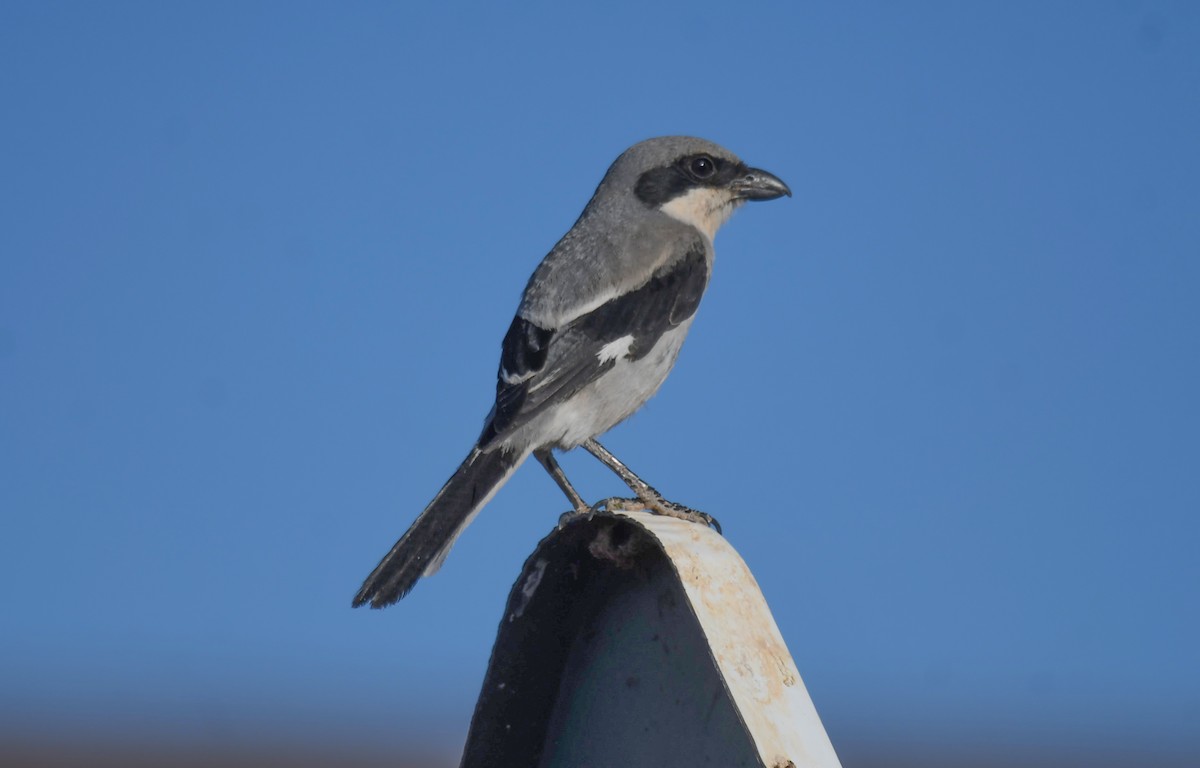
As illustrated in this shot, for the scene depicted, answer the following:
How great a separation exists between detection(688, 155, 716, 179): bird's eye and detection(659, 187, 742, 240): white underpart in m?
0.05

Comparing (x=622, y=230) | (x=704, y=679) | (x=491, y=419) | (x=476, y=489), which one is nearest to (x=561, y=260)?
(x=622, y=230)

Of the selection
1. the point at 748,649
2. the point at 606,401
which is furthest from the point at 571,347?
the point at 748,649

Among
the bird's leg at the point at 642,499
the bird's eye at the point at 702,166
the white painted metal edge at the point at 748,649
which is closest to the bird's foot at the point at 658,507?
the bird's leg at the point at 642,499

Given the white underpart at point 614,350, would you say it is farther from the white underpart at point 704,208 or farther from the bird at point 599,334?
the white underpart at point 704,208

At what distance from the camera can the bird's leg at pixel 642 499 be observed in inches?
131

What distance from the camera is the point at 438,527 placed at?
3.22 m

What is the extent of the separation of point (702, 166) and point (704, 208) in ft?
0.55

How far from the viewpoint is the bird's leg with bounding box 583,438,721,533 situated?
334 cm

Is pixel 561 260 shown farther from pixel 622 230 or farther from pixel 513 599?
pixel 513 599

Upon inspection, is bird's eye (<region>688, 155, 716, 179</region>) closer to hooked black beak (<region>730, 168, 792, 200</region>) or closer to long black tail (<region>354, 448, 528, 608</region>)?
hooked black beak (<region>730, 168, 792, 200</region>)

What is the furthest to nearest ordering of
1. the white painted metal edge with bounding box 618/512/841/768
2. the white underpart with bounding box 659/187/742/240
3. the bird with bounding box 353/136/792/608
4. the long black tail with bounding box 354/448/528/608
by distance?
the white underpart with bounding box 659/187/742/240 < the bird with bounding box 353/136/792/608 < the long black tail with bounding box 354/448/528/608 < the white painted metal edge with bounding box 618/512/841/768

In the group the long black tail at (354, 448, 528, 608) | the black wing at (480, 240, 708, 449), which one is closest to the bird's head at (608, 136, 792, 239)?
the black wing at (480, 240, 708, 449)

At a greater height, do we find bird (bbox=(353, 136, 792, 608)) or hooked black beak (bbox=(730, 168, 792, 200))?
hooked black beak (bbox=(730, 168, 792, 200))

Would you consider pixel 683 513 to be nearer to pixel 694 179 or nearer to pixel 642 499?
pixel 642 499
